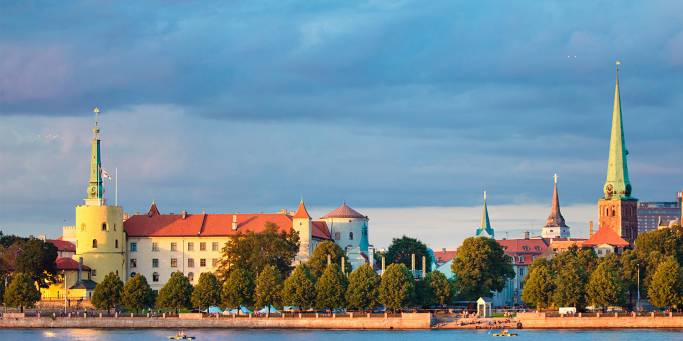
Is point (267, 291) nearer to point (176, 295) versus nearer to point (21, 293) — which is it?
point (176, 295)

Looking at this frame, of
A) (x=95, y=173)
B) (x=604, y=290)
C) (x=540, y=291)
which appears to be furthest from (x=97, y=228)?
(x=604, y=290)

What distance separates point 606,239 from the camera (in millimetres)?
191875

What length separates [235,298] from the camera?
138m

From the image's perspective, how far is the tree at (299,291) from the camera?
13588 cm

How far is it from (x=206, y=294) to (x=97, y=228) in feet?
104

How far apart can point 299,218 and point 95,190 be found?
22875 mm

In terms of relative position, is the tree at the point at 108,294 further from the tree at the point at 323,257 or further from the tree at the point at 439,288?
the tree at the point at 439,288

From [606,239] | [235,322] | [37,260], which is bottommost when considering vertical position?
[235,322]

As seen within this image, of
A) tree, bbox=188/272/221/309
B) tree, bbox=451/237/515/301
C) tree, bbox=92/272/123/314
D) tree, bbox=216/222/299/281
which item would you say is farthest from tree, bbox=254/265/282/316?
tree, bbox=451/237/515/301

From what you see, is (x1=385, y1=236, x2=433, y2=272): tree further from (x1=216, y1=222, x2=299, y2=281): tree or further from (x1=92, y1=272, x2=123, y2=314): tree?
(x1=92, y1=272, x2=123, y2=314): tree

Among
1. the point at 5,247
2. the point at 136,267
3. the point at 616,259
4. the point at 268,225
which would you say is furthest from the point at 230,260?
the point at 616,259

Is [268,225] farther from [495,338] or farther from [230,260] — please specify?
[495,338]

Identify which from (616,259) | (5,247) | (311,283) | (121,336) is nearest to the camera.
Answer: (121,336)

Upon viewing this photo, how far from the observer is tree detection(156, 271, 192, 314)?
14062cm
